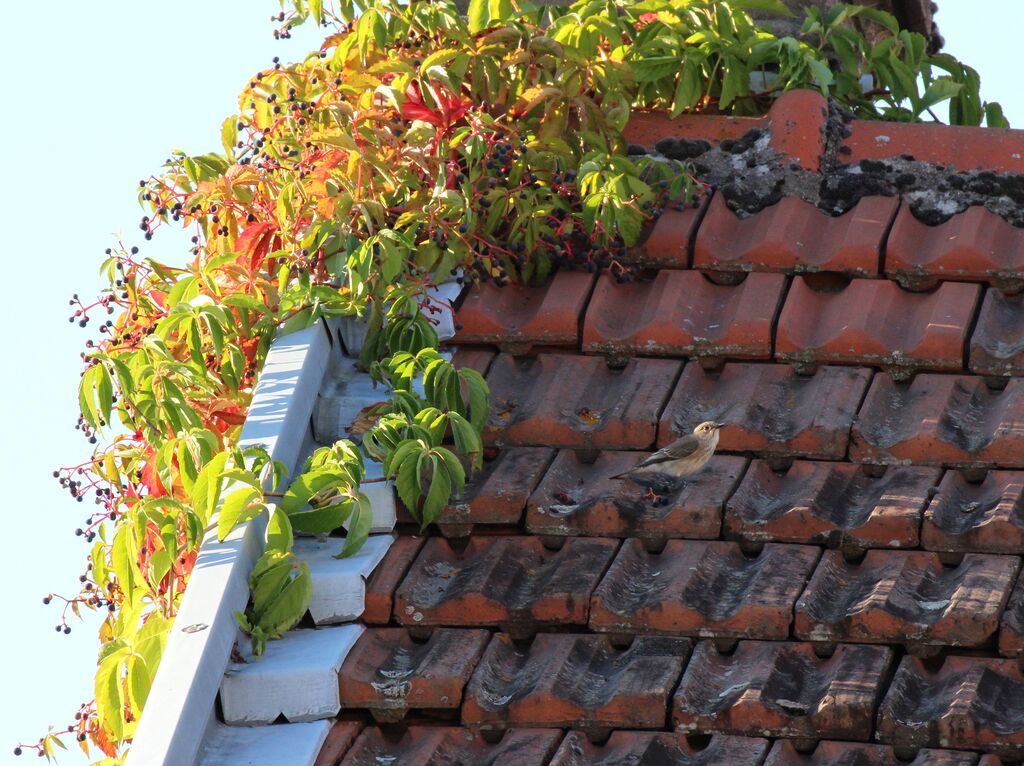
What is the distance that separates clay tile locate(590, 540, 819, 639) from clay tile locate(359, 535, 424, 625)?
497mm

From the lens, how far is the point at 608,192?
4.45 m

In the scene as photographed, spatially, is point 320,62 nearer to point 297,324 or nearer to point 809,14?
point 297,324

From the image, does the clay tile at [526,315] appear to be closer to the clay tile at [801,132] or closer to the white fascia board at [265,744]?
the clay tile at [801,132]

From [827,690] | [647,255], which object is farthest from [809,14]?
[827,690]

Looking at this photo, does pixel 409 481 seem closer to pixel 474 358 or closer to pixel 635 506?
pixel 635 506

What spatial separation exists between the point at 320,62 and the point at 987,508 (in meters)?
2.49

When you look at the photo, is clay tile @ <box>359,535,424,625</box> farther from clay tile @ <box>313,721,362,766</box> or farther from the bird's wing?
the bird's wing

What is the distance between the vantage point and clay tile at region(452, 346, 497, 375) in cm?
444

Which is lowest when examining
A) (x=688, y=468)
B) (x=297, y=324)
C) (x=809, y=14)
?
(x=688, y=468)

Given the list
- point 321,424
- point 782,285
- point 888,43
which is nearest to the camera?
point 321,424

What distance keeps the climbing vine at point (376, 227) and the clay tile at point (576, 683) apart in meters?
0.46

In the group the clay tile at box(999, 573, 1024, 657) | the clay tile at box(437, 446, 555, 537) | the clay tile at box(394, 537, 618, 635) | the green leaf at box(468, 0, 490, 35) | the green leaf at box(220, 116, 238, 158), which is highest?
the green leaf at box(468, 0, 490, 35)

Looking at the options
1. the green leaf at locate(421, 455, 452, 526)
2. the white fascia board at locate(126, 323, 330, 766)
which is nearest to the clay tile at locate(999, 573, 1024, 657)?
the green leaf at locate(421, 455, 452, 526)

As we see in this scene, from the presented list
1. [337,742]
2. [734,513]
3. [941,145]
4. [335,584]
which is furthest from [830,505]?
[941,145]
